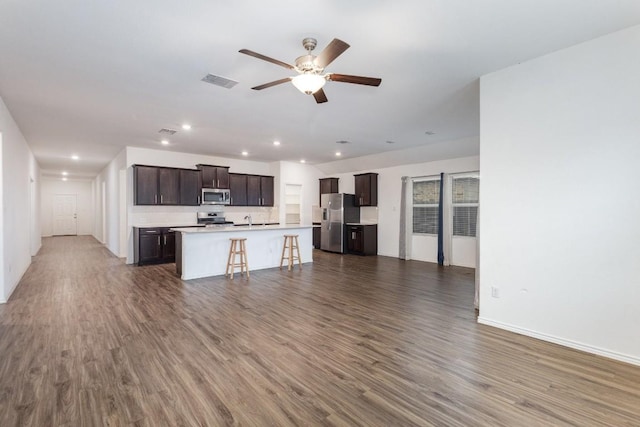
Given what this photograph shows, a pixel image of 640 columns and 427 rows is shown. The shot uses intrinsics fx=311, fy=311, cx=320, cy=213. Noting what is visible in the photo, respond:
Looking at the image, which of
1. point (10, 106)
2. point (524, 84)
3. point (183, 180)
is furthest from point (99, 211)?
point (524, 84)

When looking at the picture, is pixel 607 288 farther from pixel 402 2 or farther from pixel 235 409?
pixel 235 409

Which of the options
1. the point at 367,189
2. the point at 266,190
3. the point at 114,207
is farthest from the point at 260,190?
the point at 114,207

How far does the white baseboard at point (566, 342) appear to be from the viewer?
2628mm

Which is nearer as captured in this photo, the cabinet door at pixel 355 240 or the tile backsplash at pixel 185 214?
the tile backsplash at pixel 185 214

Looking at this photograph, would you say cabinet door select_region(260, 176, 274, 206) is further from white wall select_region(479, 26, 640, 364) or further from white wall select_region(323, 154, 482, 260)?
white wall select_region(479, 26, 640, 364)

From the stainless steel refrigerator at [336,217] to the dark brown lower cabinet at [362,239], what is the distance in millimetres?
208

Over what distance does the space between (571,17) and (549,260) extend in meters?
2.11

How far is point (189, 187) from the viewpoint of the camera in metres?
7.77

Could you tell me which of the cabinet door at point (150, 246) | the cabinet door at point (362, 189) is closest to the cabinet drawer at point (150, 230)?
the cabinet door at point (150, 246)

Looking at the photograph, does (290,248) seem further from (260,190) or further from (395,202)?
(395,202)

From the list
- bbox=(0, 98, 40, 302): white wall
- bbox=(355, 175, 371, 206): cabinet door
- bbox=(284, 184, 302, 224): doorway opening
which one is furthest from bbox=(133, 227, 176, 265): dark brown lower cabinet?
bbox=(355, 175, 371, 206): cabinet door

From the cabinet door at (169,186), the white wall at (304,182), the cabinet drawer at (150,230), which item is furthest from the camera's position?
the white wall at (304,182)

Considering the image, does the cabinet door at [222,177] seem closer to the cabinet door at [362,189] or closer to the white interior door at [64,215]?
the cabinet door at [362,189]

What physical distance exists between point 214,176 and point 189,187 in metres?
0.69
